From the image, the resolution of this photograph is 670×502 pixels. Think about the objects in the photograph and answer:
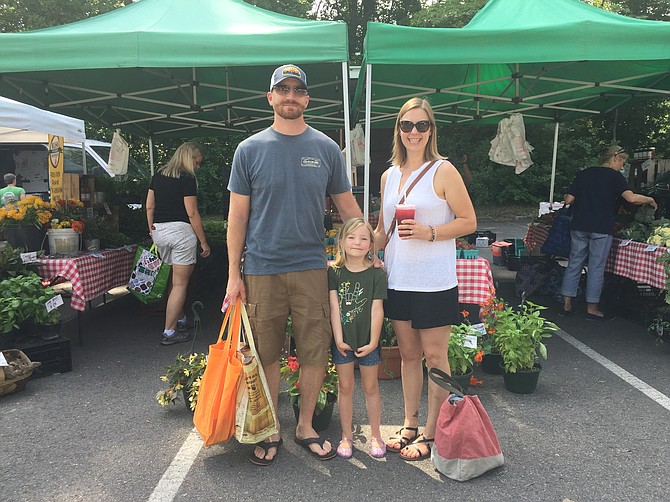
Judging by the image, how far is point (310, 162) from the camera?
259 centimetres

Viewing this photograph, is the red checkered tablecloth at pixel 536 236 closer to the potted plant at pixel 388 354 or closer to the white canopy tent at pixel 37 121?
the potted plant at pixel 388 354

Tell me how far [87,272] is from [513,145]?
512 cm

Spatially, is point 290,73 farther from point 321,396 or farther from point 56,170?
point 56,170

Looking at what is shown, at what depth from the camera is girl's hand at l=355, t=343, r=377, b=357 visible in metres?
2.65

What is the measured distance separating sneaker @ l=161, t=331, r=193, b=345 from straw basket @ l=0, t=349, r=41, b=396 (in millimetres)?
1215

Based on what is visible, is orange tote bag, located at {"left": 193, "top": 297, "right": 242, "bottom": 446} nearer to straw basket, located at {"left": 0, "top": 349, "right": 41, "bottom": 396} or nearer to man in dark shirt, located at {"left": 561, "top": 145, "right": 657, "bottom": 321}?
straw basket, located at {"left": 0, "top": 349, "right": 41, "bottom": 396}

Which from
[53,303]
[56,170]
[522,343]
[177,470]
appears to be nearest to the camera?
[177,470]

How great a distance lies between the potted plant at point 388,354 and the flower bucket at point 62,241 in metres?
2.99

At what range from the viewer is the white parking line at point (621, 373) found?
354 centimetres

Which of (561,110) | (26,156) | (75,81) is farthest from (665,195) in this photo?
(26,156)

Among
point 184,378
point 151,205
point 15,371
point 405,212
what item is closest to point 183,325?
point 151,205

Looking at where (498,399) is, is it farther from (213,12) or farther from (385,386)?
(213,12)

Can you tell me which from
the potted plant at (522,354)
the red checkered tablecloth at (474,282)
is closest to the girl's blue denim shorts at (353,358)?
the potted plant at (522,354)

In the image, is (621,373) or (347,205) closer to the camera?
(347,205)
